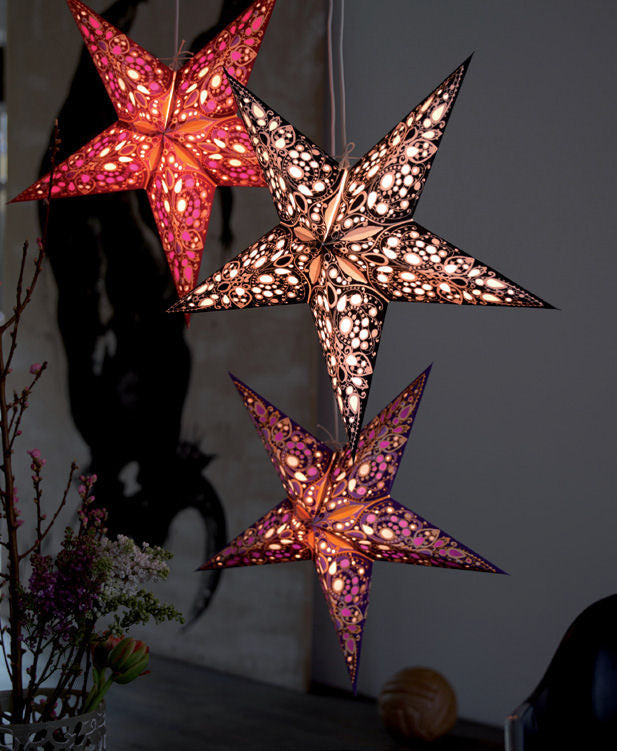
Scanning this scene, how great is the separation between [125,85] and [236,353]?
175cm

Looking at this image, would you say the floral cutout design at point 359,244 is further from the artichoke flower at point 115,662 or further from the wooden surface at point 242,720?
the wooden surface at point 242,720

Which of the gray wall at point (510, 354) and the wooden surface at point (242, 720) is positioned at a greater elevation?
the gray wall at point (510, 354)

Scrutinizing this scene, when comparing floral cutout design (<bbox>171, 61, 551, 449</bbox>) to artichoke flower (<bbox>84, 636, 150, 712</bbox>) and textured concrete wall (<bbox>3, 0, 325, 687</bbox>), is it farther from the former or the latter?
textured concrete wall (<bbox>3, 0, 325, 687</bbox>)

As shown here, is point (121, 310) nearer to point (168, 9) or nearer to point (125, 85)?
point (168, 9)

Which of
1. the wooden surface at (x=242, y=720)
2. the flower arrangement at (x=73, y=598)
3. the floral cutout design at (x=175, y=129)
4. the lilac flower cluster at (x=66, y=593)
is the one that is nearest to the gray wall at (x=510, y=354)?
the wooden surface at (x=242, y=720)

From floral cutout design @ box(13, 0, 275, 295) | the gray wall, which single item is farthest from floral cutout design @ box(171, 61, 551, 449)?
the gray wall

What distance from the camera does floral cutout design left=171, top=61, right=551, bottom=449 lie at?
1204 millimetres

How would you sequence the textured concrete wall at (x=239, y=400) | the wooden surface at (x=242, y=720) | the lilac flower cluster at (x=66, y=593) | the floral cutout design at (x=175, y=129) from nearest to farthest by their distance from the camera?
the lilac flower cluster at (x=66, y=593), the floral cutout design at (x=175, y=129), the wooden surface at (x=242, y=720), the textured concrete wall at (x=239, y=400)

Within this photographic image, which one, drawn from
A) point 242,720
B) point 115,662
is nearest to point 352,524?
point 115,662

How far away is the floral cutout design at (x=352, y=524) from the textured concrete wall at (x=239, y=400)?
4.43 feet

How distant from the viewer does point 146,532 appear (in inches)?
134

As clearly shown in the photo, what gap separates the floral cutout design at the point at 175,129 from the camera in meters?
1.51

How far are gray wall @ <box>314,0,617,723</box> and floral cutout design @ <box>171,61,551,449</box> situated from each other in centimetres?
133

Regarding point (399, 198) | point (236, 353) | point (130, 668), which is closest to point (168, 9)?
point (236, 353)
